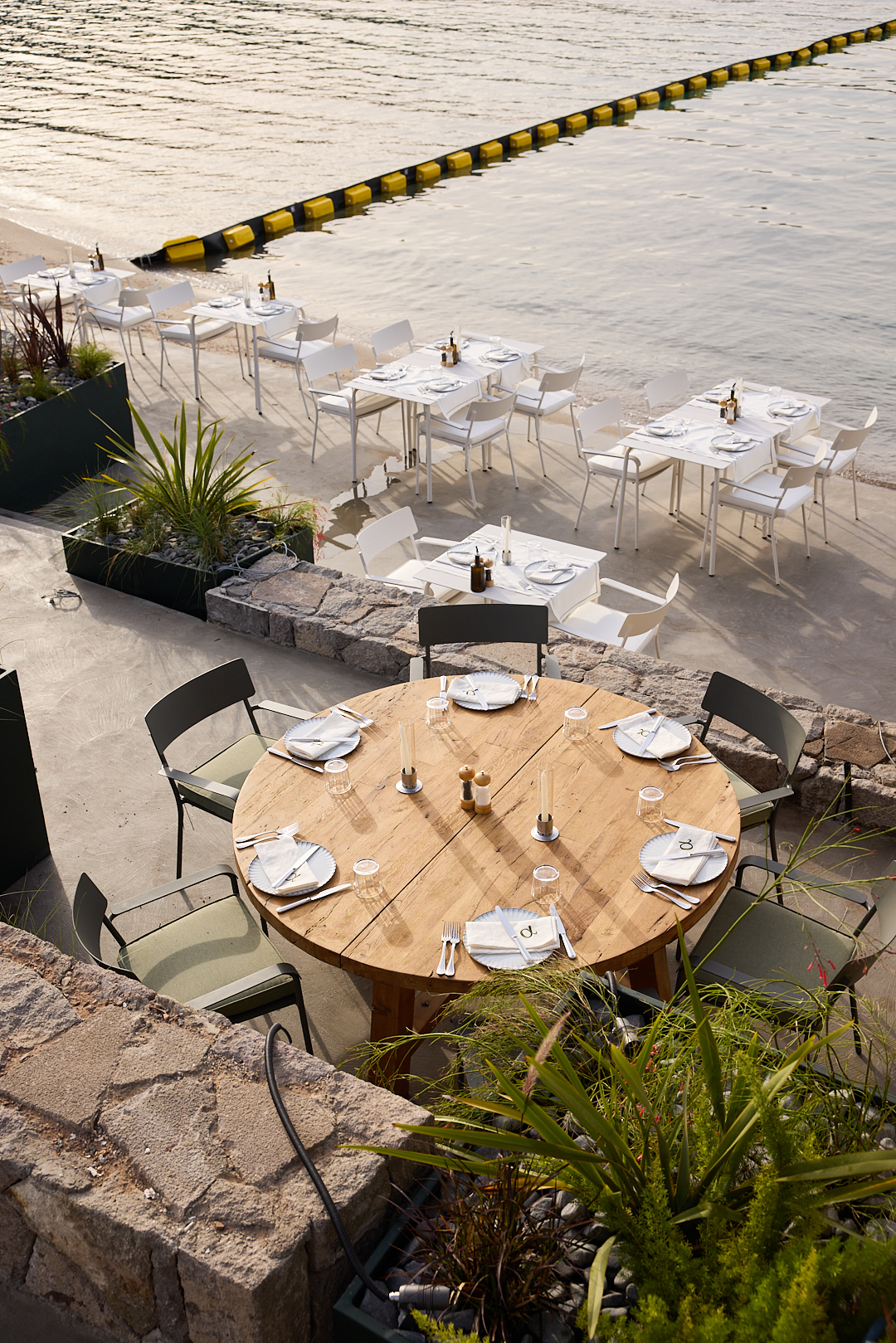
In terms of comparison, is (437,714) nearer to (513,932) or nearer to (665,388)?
(513,932)

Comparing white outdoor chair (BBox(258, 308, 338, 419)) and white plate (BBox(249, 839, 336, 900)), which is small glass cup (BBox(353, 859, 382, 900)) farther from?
white outdoor chair (BBox(258, 308, 338, 419))

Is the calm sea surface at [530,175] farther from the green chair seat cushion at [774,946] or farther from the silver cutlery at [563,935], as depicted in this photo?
the silver cutlery at [563,935]

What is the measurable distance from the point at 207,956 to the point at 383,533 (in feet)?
10.5

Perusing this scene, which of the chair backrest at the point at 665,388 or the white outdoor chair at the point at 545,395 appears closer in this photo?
the white outdoor chair at the point at 545,395

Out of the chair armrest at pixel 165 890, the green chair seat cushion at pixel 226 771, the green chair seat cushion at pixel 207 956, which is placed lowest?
the green chair seat cushion at pixel 207 956

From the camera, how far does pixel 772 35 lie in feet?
105

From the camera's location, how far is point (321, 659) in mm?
5367

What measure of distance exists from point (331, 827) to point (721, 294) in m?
12.7

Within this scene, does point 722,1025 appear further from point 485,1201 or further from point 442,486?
point 442,486

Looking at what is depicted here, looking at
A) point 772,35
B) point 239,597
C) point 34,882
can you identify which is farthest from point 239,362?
point 772,35

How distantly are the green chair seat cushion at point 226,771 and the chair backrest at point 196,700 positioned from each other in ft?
0.47

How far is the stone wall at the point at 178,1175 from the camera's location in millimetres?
1877

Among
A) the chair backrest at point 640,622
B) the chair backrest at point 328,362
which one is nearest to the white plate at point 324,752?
the chair backrest at point 640,622

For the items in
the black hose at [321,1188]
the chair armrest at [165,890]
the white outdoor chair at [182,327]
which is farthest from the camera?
the white outdoor chair at [182,327]
